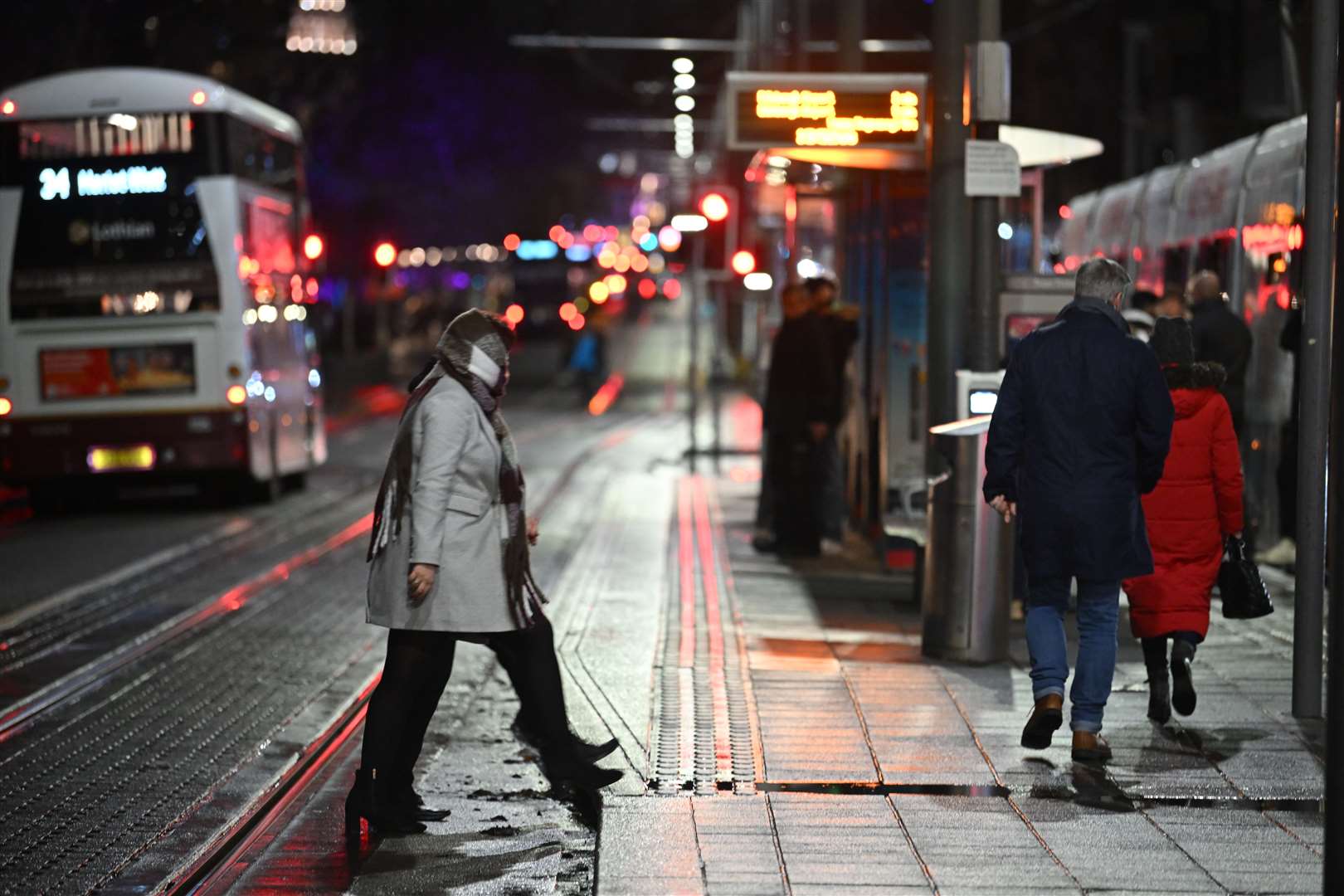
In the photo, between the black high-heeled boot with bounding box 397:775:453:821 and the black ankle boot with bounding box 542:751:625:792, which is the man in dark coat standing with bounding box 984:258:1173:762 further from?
the black high-heeled boot with bounding box 397:775:453:821

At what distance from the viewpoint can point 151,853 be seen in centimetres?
613

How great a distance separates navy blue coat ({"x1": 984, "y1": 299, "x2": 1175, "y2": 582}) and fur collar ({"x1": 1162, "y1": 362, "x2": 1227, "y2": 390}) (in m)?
0.72

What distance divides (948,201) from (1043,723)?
3481 millimetres

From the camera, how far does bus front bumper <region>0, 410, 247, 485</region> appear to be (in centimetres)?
1769

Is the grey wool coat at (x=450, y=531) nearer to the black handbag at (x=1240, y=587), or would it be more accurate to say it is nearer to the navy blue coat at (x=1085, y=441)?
the navy blue coat at (x=1085, y=441)

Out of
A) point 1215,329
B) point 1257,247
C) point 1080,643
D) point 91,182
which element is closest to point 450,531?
point 1080,643

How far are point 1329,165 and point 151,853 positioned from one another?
205 inches

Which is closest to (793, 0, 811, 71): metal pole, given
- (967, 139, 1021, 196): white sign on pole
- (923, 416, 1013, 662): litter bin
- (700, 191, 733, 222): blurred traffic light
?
(700, 191, 733, 222): blurred traffic light

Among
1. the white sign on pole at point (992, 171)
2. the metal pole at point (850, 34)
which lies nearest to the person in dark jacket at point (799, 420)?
the metal pole at point (850, 34)

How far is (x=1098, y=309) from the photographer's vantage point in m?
7.02

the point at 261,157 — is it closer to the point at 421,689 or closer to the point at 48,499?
the point at 48,499

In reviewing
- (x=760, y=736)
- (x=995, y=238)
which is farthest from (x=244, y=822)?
(x=995, y=238)

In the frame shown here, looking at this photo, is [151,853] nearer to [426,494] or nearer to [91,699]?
[426,494]

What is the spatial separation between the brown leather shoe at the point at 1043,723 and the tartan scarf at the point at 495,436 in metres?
1.86
